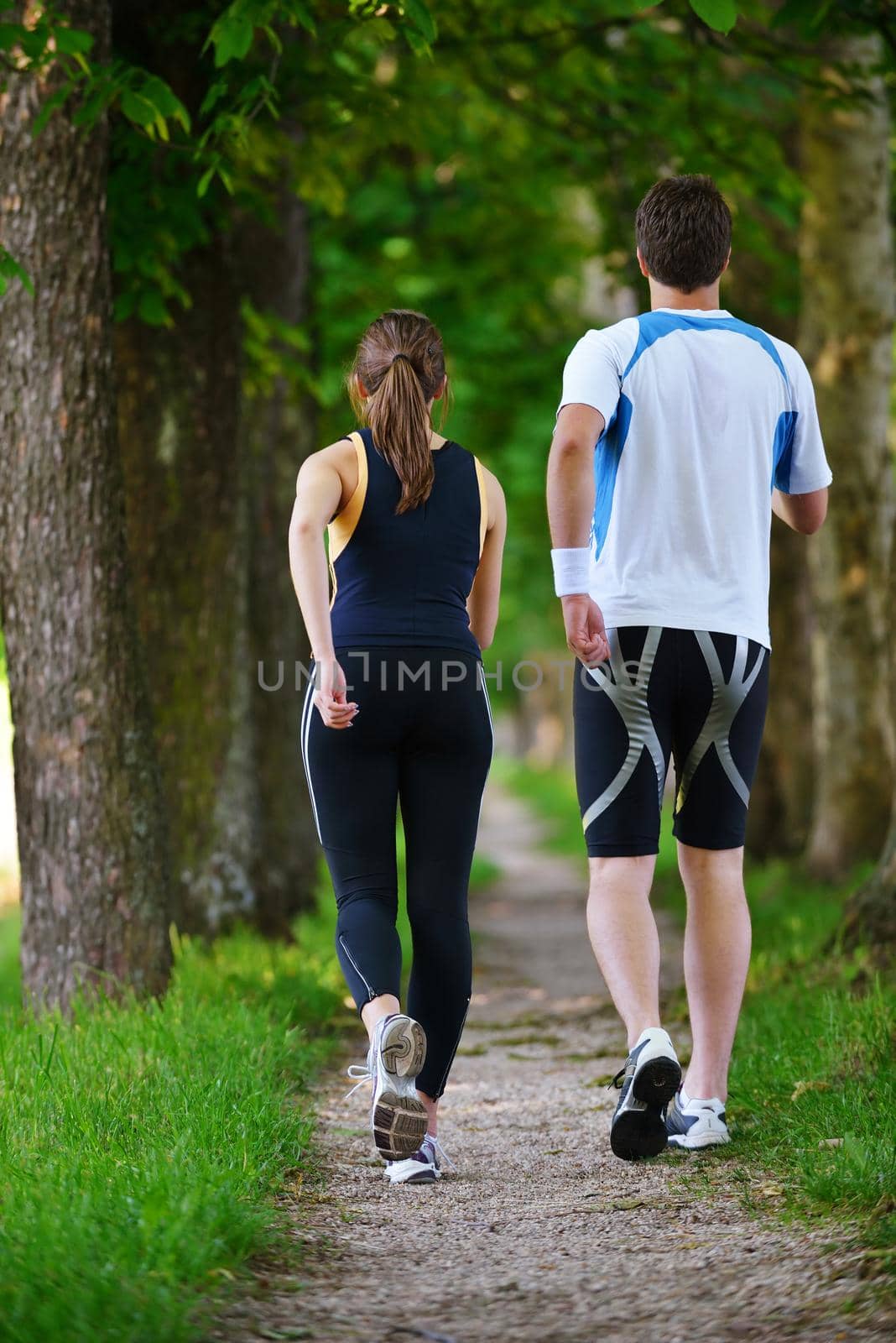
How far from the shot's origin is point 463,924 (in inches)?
163

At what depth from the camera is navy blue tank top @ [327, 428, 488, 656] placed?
3.99m

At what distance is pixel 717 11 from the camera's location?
4656mm

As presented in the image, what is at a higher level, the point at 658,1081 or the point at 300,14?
the point at 300,14

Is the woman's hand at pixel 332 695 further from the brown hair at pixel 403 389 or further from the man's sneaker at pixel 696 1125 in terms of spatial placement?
the man's sneaker at pixel 696 1125

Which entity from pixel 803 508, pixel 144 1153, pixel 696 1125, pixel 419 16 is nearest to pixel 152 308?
pixel 419 16

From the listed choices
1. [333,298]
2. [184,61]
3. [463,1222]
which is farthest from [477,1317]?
[333,298]

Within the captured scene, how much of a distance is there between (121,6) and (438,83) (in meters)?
4.04

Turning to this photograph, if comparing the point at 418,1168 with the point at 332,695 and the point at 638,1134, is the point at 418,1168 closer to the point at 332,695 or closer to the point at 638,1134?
the point at 638,1134

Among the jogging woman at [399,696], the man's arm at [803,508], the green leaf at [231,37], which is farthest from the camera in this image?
the green leaf at [231,37]

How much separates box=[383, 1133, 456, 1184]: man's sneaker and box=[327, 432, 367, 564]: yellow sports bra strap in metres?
1.60

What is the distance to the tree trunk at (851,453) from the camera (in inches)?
364

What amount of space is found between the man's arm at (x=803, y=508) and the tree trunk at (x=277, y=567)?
207 inches

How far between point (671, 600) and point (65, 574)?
2.47m

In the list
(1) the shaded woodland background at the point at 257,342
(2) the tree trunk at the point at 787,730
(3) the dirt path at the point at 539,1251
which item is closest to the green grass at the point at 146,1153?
(3) the dirt path at the point at 539,1251
